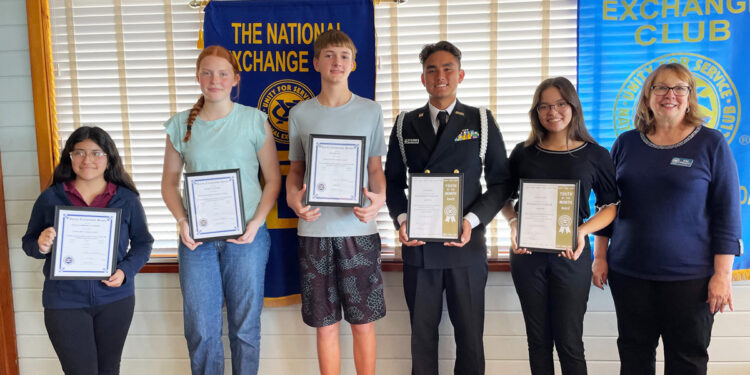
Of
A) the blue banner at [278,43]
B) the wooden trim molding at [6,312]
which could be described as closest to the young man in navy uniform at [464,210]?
the blue banner at [278,43]

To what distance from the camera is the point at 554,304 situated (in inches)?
73.1

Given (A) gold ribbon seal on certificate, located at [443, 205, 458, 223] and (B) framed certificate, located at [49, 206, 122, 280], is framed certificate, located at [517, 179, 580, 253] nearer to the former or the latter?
(A) gold ribbon seal on certificate, located at [443, 205, 458, 223]

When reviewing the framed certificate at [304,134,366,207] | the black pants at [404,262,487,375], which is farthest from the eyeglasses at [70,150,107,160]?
the black pants at [404,262,487,375]

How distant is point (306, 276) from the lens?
79.9 inches

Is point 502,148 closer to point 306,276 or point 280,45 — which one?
point 306,276

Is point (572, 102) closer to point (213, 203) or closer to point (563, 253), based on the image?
point (563, 253)

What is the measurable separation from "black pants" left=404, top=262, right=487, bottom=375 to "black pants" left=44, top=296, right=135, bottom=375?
1.31 metres

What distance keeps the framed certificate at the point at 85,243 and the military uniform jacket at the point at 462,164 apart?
126cm

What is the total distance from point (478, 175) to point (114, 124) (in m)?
2.09

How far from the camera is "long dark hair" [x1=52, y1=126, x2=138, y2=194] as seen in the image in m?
1.91

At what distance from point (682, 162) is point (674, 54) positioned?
0.83m

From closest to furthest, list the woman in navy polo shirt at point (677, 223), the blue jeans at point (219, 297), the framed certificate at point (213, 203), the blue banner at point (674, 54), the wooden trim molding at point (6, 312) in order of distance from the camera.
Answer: the woman in navy polo shirt at point (677, 223) < the framed certificate at point (213, 203) < the blue jeans at point (219, 297) < the blue banner at point (674, 54) < the wooden trim molding at point (6, 312)

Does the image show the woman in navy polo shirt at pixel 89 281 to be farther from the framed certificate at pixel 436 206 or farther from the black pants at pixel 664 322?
the black pants at pixel 664 322

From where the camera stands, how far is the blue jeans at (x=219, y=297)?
6.49ft
